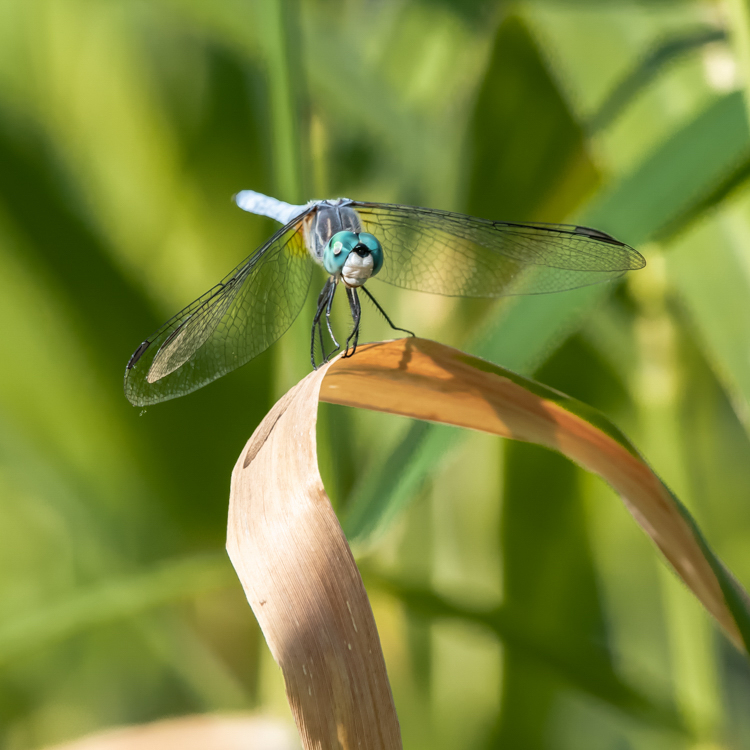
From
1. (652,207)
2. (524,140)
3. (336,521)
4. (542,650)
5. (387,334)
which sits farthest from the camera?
(387,334)

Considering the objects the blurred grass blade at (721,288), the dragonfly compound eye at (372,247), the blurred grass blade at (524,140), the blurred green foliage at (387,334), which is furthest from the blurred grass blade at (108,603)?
the blurred grass blade at (524,140)

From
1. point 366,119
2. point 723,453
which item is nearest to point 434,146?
point 366,119

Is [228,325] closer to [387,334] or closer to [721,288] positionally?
[387,334]

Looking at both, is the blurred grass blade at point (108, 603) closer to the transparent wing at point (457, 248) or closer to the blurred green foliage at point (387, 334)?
the blurred green foliage at point (387, 334)

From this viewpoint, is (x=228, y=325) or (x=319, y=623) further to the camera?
(x=228, y=325)

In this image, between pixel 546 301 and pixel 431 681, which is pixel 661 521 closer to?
pixel 546 301

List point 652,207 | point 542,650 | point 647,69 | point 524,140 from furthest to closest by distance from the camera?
point 524,140
point 647,69
point 542,650
point 652,207

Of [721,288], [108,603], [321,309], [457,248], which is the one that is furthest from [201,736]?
[721,288]
